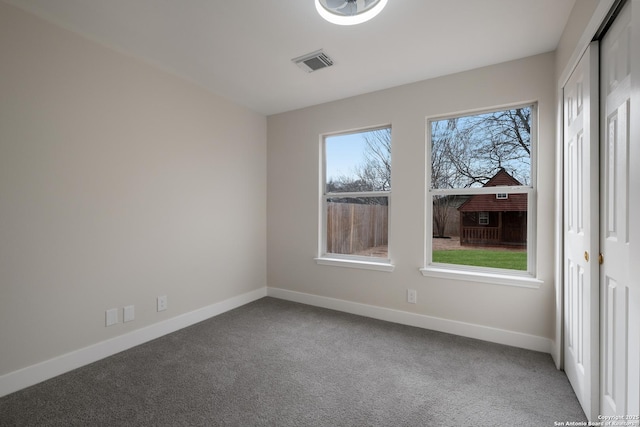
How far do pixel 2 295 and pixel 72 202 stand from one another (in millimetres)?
716

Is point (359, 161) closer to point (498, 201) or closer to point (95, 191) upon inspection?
point (498, 201)

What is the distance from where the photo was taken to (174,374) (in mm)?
2109

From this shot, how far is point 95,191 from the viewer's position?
231cm

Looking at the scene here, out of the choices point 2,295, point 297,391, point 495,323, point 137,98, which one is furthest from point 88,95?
point 495,323

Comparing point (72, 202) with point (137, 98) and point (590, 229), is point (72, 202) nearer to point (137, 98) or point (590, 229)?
point (137, 98)

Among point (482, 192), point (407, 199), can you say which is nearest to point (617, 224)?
point (482, 192)

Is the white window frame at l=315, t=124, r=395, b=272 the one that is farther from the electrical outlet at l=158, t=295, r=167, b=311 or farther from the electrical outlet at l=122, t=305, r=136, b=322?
the electrical outlet at l=122, t=305, r=136, b=322

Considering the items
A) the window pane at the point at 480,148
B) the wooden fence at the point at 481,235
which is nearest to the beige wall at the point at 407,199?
the window pane at the point at 480,148

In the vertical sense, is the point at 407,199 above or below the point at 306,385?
above

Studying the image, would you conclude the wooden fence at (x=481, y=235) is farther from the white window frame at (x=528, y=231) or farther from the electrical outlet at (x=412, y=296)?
the electrical outlet at (x=412, y=296)

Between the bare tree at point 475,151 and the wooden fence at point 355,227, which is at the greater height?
the bare tree at point 475,151

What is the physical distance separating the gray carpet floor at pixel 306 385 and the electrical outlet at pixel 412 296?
32 centimetres

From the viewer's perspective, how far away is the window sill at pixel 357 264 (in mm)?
3166

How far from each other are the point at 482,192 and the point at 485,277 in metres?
0.79
